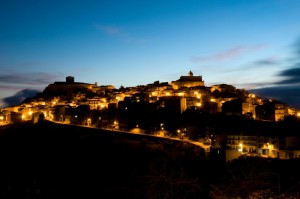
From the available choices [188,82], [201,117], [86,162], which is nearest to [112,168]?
[86,162]

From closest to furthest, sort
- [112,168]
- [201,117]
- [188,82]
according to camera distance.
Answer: [112,168], [201,117], [188,82]

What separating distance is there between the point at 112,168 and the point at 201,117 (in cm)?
1857

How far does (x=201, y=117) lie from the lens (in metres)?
51.1

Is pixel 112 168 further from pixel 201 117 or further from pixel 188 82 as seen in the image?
pixel 188 82

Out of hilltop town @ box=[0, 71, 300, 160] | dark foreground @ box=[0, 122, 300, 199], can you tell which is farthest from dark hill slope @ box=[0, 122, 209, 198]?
hilltop town @ box=[0, 71, 300, 160]

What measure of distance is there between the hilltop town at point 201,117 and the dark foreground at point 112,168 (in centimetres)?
469

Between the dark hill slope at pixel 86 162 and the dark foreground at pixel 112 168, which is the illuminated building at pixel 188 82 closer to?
the dark foreground at pixel 112 168

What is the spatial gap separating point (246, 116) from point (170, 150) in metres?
17.6

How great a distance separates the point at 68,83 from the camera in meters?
121

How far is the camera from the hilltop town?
36.3 metres

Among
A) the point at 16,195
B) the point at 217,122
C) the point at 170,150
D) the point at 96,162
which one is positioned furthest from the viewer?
the point at 217,122

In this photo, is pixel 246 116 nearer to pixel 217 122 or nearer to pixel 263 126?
pixel 217 122

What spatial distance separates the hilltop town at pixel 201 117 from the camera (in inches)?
1431

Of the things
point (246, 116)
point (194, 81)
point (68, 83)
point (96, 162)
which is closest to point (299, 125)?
point (246, 116)
